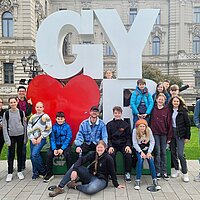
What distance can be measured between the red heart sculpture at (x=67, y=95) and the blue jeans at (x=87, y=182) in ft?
5.57

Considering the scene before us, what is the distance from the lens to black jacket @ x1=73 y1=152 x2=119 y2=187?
219 inches

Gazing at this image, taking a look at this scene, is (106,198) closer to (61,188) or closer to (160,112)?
(61,188)

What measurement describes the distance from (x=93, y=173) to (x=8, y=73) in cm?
2690

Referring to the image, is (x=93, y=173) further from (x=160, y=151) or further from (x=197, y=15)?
(x=197, y=15)

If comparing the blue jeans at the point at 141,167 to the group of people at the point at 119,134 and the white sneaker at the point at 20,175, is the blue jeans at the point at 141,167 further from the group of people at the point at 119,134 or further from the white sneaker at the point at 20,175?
the white sneaker at the point at 20,175

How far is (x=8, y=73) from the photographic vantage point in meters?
30.6

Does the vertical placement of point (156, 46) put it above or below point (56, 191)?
above

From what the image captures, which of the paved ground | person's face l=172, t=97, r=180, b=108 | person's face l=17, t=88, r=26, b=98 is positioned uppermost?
person's face l=17, t=88, r=26, b=98

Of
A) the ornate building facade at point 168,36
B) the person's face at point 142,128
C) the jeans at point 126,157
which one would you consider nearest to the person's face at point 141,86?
the person's face at point 142,128

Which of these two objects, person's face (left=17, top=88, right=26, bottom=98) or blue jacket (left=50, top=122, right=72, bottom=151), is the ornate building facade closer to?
person's face (left=17, top=88, right=26, bottom=98)

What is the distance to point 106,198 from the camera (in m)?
5.23

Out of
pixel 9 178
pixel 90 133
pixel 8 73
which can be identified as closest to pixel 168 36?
pixel 8 73

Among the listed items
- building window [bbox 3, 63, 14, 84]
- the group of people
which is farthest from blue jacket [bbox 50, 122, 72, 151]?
building window [bbox 3, 63, 14, 84]

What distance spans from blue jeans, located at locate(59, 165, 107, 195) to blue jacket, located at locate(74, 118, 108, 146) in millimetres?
706
